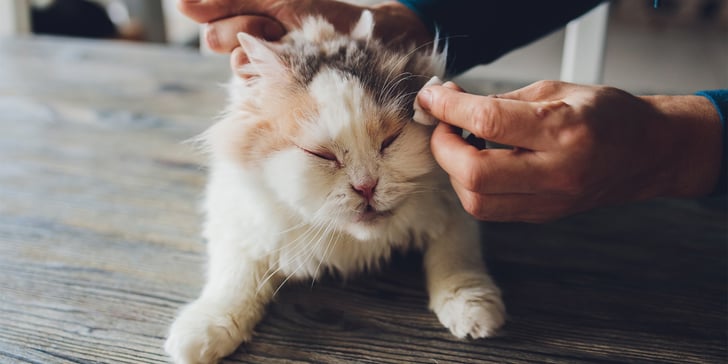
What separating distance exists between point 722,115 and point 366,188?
1.99ft

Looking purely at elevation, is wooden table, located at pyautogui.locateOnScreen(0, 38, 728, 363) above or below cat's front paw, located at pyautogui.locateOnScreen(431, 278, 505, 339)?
below

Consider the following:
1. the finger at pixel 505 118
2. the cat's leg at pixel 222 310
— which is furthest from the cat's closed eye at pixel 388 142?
the cat's leg at pixel 222 310

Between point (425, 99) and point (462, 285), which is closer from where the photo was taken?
point (425, 99)

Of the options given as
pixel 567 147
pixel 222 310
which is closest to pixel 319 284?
pixel 222 310

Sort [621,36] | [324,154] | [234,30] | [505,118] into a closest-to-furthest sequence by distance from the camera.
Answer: [505,118], [324,154], [234,30], [621,36]

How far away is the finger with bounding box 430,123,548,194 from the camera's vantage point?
766 mm

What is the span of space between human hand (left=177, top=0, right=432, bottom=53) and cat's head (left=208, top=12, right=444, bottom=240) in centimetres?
15

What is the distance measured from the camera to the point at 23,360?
85cm

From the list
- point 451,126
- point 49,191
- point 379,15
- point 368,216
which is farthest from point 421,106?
point 49,191

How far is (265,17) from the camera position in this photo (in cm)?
115

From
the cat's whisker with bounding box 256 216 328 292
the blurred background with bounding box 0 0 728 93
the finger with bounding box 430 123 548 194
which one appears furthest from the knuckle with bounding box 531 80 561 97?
the blurred background with bounding box 0 0 728 93

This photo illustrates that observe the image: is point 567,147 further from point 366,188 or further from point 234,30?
point 234,30

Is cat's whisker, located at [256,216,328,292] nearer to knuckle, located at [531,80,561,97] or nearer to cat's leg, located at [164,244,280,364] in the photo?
cat's leg, located at [164,244,280,364]

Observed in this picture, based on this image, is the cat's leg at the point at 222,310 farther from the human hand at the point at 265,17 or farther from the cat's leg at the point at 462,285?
the human hand at the point at 265,17
